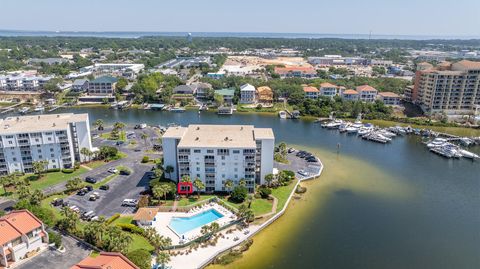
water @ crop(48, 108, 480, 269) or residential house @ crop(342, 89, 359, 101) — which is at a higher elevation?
residential house @ crop(342, 89, 359, 101)

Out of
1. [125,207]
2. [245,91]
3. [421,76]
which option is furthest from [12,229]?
[421,76]

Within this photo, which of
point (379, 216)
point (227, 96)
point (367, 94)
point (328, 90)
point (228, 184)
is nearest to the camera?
point (379, 216)

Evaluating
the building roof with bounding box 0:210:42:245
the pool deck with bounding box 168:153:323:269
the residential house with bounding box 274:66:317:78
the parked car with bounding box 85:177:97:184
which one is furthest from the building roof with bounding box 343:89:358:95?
the building roof with bounding box 0:210:42:245

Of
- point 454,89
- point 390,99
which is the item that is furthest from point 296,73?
point 454,89

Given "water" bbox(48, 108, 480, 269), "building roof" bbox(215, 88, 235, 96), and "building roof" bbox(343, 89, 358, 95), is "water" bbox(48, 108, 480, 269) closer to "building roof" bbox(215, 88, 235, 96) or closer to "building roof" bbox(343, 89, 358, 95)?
"building roof" bbox(343, 89, 358, 95)

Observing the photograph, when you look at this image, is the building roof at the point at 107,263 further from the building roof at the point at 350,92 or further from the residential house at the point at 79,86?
the residential house at the point at 79,86

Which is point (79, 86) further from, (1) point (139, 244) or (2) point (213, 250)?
(2) point (213, 250)
